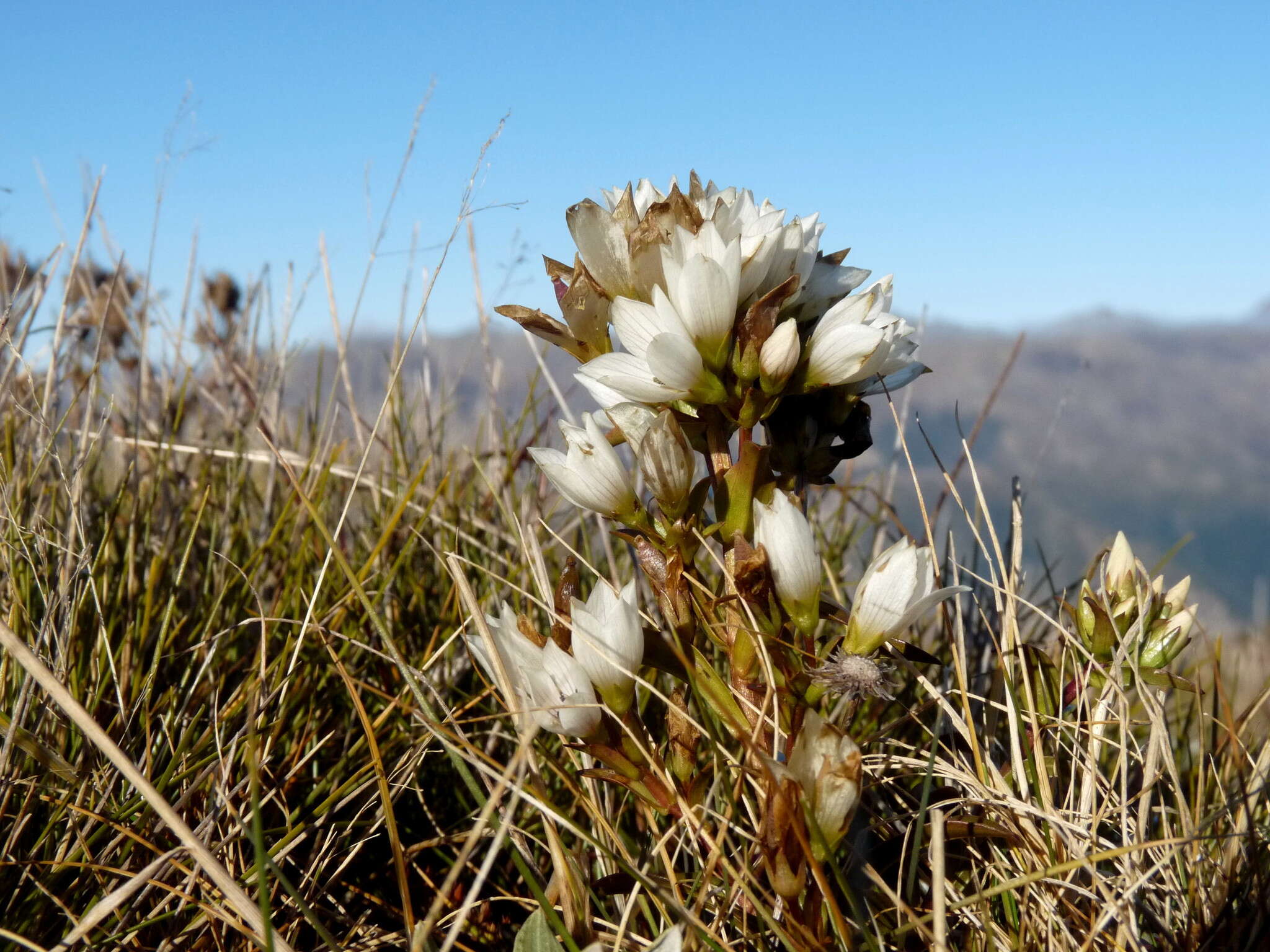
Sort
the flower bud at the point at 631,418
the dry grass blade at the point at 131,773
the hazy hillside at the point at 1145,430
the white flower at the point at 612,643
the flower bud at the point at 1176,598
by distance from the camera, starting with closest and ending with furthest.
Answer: the dry grass blade at the point at 131,773
the white flower at the point at 612,643
the flower bud at the point at 631,418
the flower bud at the point at 1176,598
the hazy hillside at the point at 1145,430

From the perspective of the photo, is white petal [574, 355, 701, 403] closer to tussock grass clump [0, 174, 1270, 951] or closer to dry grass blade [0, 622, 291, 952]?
tussock grass clump [0, 174, 1270, 951]

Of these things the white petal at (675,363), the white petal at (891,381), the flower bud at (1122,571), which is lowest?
the flower bud at (1122,571)

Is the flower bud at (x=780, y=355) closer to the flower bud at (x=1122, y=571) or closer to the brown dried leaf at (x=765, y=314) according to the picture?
the brown dried leaf at (x=765, y=314)

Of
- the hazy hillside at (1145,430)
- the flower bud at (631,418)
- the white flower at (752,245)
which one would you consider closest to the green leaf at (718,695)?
the flower bud at (631,418)

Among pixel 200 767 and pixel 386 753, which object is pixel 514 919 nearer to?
pixel 386 753

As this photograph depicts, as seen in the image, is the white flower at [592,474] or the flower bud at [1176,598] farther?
the flower bud at [1176,598]

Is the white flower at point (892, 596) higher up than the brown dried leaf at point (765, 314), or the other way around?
the brown dried leaf at point (765, 314)

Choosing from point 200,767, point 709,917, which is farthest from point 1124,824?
point 200,767
